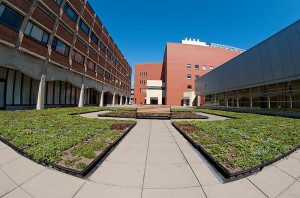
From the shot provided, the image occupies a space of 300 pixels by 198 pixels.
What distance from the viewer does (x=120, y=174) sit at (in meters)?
3.72

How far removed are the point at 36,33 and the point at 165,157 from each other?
1792 centimetres

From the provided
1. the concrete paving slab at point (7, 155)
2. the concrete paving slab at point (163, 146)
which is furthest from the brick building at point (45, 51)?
the concrete paving slab at point (163, 146)

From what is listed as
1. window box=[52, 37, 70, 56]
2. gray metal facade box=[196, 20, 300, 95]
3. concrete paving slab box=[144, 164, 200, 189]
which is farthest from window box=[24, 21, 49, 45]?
gray metal facade box=[196, 20, 300, 95]

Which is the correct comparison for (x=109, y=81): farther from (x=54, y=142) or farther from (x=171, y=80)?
(x=54, y=142)

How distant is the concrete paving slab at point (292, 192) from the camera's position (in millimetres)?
3039

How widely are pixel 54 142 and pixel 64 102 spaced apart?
69.5 ft

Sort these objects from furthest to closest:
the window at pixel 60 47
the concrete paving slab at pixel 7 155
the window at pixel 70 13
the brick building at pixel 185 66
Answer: the brick building at pixel 185 66 → the window at pixel 70 13 → the window at pixel 60 47 → the concrete paving slab at pixel 7 155

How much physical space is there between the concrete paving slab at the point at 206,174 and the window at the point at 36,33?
17784mm

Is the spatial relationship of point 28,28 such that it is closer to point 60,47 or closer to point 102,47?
point 60,47

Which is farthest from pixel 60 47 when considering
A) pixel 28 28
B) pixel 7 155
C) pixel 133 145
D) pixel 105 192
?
pixel 105 192

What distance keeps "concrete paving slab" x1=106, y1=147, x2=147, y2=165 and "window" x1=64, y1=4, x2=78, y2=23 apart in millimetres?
21925

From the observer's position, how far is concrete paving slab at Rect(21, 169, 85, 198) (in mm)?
2967

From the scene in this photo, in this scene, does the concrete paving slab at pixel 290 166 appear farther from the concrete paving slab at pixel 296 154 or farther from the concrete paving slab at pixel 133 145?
the concrete paving slab at pixel 133 145

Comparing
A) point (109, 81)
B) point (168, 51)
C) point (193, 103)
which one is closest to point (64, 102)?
point (109, 81)
